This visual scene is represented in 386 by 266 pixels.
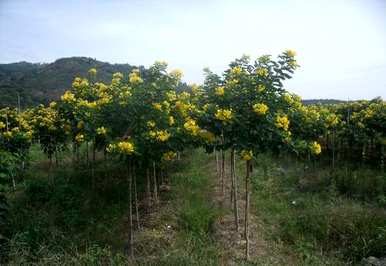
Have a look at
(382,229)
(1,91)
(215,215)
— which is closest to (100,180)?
(215,215)

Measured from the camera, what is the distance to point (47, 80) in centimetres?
3831

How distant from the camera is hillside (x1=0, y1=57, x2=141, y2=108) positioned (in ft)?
98.6

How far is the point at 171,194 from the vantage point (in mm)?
7898

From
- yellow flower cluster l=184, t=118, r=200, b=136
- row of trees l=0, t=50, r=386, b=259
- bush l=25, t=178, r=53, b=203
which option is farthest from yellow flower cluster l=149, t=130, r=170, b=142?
bush l=25, t=178, r=53, b=203

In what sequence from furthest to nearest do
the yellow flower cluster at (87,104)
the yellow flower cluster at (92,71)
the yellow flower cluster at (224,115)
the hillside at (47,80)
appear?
the hillside at (47,80), the yellow flower cluster at (92,71), the yellow flower cluster at (87,104), the yellow flower cluster at (224,115)

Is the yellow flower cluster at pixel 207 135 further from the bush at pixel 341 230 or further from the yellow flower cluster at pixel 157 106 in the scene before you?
the bush at pixel 341 230

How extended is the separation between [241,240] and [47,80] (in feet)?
124

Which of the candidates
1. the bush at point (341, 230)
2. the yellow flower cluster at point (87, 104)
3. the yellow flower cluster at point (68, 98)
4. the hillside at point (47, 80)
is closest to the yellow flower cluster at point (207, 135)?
the yellow flower cluster at point (87, 104)

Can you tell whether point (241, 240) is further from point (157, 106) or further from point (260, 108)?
point (157, 106)

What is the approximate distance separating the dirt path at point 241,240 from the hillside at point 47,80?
2247cm

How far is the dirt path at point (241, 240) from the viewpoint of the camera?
16.4 ft

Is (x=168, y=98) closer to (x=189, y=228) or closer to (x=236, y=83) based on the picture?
(x=236, y=83)

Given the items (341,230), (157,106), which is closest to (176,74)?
(157,106)

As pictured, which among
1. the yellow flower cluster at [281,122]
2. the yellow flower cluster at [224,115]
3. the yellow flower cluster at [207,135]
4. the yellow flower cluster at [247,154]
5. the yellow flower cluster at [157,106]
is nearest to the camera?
the yellow flower cluster at [281,122]
